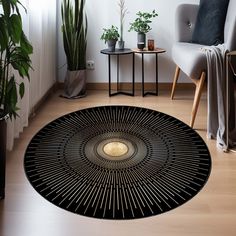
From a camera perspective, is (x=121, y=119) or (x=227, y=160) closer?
(x=227, y=160)

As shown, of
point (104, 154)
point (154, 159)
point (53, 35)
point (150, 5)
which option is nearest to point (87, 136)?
point (104, 154)

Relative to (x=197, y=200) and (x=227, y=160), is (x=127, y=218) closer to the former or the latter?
(x=197, y=200)

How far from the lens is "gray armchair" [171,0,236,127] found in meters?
2.14

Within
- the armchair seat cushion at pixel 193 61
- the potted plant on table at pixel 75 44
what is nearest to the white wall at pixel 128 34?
the potted plant on table at pixel 75 44

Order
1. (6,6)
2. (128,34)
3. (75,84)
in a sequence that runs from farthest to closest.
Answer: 1. (128,34)
2. (75,84)
3. (6,6)

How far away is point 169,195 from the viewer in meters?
1.54

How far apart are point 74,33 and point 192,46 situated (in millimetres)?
1104

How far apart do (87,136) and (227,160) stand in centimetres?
92

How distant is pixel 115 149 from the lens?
203 centimetres

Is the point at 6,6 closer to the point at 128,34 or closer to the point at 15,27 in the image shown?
the point at 15,27

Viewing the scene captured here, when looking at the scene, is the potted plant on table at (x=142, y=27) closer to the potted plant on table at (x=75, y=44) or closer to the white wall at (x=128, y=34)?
the white wall at (x=128, y=34)

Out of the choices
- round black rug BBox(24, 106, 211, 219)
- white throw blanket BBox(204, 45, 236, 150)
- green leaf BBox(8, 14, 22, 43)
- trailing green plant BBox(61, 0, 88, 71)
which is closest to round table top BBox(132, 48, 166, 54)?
trailing green plant BBox(61, 0, 88, 71)

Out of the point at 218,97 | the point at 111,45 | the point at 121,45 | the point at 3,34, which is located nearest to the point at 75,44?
the point at 111,45

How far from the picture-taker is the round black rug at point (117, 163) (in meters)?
1.50
